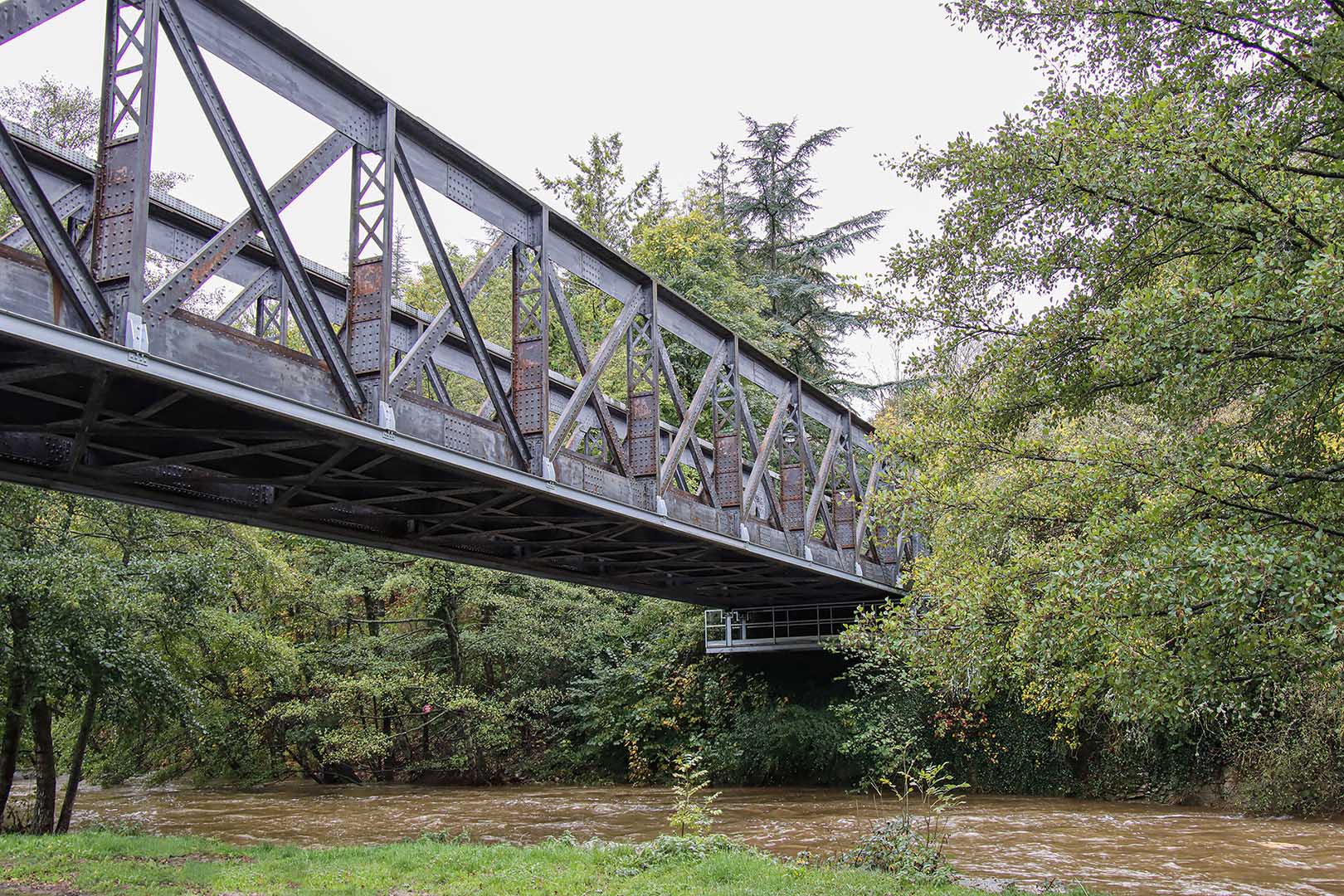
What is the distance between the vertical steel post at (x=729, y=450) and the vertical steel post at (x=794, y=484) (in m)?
2.15

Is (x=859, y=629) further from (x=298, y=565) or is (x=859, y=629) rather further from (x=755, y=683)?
(x=298, y=565)

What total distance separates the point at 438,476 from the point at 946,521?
5.91 metres

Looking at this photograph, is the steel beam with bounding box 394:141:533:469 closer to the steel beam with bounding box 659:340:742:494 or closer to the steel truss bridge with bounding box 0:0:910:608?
the steel truss bridge with bounding box 0:0:910:608

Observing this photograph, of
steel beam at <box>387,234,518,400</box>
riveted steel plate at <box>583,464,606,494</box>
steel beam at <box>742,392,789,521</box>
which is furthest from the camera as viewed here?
steel beam at <box>742,392,789,521</box>

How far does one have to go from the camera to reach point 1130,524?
8.91 metres

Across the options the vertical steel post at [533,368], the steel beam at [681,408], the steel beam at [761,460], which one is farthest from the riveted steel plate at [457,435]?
the steel beam at [761,460]

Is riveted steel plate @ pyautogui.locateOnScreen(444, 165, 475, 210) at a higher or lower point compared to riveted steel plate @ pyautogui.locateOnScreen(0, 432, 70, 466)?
higher

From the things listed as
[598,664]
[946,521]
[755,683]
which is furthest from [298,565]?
[946,521]

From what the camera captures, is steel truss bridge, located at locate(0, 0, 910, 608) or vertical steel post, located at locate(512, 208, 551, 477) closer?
steel truss bridge, located at locate(0, 0, 910, 608)

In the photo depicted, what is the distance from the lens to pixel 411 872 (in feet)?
41.8

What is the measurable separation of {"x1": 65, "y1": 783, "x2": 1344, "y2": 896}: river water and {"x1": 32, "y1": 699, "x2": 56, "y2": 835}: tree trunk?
319cm

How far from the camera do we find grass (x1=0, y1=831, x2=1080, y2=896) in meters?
11.1

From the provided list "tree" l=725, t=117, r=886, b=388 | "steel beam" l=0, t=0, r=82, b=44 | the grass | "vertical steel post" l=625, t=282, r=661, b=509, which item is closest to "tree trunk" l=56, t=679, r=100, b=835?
the grass

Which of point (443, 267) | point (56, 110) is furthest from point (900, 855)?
point (56, 110)
